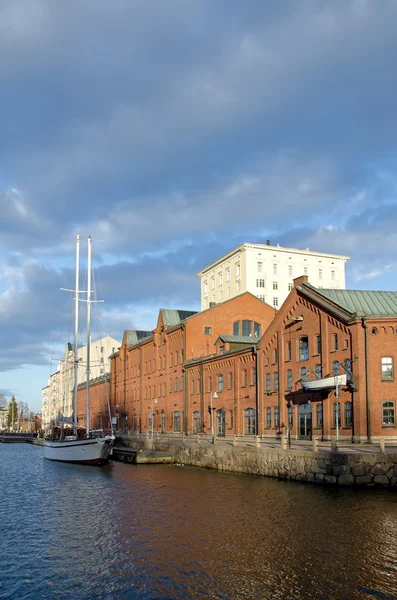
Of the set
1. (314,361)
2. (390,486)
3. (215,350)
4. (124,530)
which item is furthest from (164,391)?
(124,530)

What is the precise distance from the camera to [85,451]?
60.9 meters

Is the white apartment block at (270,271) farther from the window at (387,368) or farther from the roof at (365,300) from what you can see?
the window at (387,368)

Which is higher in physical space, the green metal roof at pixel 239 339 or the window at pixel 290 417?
the green metal roof at pixel 239 339

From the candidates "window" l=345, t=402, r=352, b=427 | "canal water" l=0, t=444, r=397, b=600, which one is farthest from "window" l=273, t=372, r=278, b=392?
"canal water" l=0, t=444, r=397, b=600

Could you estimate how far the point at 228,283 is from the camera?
122812 millimetres

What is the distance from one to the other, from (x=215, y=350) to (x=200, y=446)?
24.1 metres

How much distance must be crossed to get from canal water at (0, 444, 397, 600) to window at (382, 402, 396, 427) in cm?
1037

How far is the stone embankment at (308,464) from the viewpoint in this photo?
3438 cm

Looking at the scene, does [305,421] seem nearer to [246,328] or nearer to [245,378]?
[245,378]

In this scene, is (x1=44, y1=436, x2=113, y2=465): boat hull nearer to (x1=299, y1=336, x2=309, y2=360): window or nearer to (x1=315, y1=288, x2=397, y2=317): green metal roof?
(x1=299, y1=336, x2=309, y2=360): window

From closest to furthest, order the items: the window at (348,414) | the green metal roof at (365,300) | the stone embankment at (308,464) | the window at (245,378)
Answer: the stone embankment at (308,464) < the window at (348,414) < the green metal roof at (365,300) < the window at (245,378)

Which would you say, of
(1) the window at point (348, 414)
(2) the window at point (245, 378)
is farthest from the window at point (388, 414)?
(2) the window at point (245, 378)

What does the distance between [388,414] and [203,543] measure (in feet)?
82.0

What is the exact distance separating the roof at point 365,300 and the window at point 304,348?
4514 millimetres
